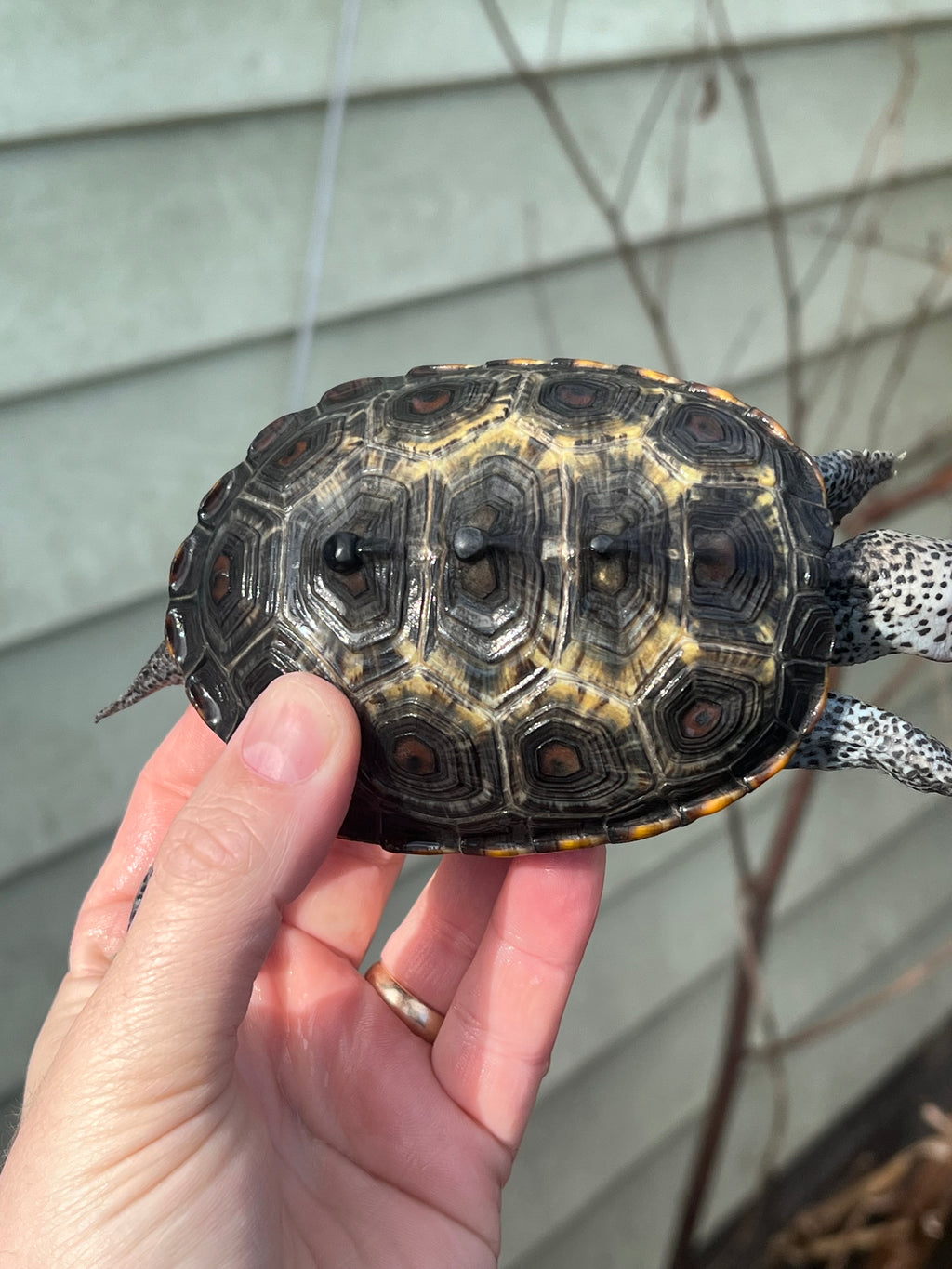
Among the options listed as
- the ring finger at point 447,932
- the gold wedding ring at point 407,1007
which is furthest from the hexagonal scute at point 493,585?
the gold wedding ring at point 407,1007

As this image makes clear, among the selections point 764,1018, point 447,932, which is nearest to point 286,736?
point 447,932

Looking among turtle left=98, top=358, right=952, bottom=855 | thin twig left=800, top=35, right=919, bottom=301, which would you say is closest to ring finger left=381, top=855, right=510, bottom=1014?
turtle left=98, top=358, right=952, bottom=855

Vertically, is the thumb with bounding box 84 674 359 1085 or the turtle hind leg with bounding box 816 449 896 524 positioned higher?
the turtle hind leg with bounding box 816 449 896 524

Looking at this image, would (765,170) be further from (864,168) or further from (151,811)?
(151,811)

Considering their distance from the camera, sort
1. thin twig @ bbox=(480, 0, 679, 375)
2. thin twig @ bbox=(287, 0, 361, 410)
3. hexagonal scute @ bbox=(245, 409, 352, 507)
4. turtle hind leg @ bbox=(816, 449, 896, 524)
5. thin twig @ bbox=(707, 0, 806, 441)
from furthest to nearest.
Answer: thin twig @ bbox=(707, 0, 806, 441)
thin twig @ bbox=(480, 0, 679, 375)
thin twig @ bbox=(287, 0, 361, 410)
turtle hind leg @ bbox=(816, 449, 896, 524)
hexagonal scute @ bbox=(245, 409, 352, 507)

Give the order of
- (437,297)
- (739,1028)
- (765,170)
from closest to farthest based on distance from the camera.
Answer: (437,297), (765,170), (739,1028)

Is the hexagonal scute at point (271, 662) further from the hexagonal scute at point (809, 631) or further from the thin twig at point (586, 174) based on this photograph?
the thin twig at point (586, 174)

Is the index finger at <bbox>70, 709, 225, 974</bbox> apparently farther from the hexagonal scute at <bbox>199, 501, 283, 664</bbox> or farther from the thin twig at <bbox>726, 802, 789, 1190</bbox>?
the thin twig at <bbox>726, 802, 789, 1190</bbox>
